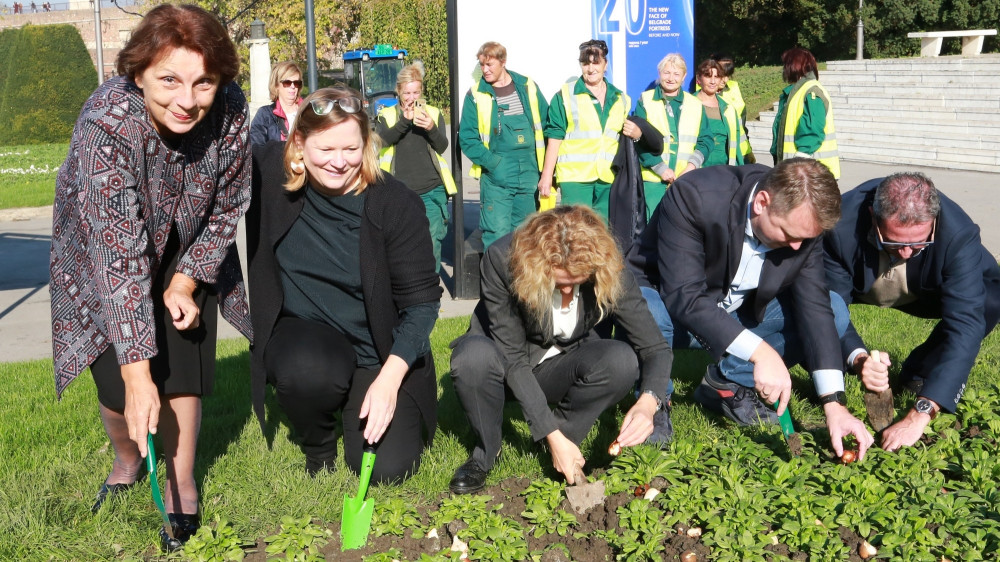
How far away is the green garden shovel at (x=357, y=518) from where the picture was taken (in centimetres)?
333

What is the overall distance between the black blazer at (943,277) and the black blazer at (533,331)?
1.22m

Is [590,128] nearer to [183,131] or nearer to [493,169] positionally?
[493,169]

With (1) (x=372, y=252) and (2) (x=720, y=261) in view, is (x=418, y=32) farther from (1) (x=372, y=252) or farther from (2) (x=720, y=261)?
(1) (x=372, y=252)

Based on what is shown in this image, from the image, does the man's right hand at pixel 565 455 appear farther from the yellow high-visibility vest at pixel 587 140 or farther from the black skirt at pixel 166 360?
the yellow high-visibility vest at pixel 587 140

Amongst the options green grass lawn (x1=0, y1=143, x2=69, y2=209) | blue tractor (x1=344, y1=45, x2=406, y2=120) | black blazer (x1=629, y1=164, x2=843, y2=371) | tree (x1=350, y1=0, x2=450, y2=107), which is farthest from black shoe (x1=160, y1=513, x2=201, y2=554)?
tree (x1=350, y1=0, x2=450, y2=107)

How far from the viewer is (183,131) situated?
3010mm

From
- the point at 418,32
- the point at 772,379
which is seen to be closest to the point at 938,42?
the point at 418,32

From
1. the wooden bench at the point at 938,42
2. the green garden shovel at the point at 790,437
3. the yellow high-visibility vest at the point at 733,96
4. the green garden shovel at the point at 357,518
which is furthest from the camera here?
the wooden bench at the point at 938,42

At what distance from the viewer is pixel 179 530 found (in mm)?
3332

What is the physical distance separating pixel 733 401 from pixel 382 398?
184cm

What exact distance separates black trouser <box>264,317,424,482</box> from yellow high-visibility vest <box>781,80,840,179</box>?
518cm

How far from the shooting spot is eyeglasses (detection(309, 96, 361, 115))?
3.49m

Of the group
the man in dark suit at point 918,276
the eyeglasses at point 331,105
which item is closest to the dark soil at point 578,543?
the man in dark suit at point 918,276

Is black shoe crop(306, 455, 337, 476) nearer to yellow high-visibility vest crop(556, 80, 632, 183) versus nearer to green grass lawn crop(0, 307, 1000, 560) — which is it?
green grass lawn crop(0, 307, 1000, 560)
